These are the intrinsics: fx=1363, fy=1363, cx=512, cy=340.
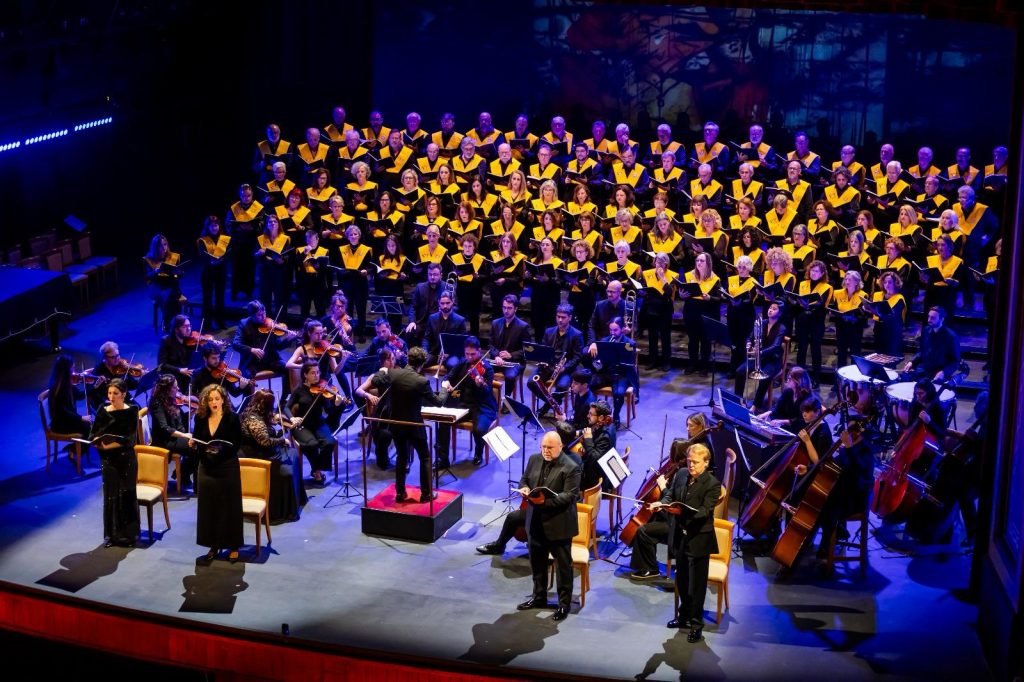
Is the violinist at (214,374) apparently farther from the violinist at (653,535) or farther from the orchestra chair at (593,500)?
the violinist at (653,535)

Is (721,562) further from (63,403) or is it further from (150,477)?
(63,403)

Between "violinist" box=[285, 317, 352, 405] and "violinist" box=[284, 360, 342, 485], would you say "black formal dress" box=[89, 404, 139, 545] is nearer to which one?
"violinist" box=[284, 360, 342, 485]

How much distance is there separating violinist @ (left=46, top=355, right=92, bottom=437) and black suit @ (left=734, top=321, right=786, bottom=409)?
18.5ft

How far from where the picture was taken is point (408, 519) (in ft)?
32.1

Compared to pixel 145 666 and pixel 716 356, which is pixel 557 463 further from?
pixel 716 356

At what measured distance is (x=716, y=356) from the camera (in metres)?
14.0

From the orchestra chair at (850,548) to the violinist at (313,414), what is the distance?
3.92 m

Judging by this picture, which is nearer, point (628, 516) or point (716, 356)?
point (628, 516)

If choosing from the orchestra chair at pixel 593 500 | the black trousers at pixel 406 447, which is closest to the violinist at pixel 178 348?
the black trousers at pixel 406 447

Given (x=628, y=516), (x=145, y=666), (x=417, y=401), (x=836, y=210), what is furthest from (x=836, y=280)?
(x=145, y=666)

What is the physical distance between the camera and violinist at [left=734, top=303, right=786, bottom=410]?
11.9 metres

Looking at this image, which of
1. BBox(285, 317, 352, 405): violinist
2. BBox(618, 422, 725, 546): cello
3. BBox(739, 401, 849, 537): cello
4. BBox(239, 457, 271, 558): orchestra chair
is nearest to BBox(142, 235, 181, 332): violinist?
BBox(285, 317, 352, 405): violinist

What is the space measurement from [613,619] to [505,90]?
33.0 ft

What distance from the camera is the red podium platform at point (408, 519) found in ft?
32.0
